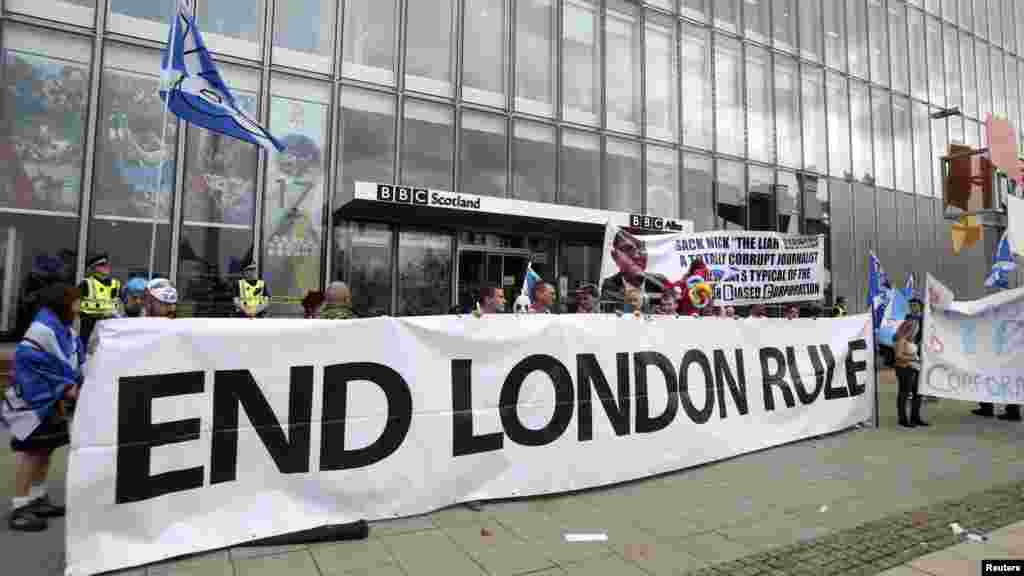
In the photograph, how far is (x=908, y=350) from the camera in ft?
28.5

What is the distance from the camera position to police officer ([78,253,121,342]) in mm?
8117

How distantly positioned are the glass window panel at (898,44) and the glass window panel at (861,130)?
2307 mm

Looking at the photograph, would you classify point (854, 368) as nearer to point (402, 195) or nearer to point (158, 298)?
point (402, 195)

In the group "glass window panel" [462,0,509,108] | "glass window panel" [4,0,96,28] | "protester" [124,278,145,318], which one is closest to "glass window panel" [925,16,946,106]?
"glass window panel" [462,0,509,108]

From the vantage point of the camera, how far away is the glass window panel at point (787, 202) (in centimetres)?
1961

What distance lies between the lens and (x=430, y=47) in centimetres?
1433

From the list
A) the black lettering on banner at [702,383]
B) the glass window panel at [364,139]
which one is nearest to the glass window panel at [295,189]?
the glass window panel at [364,139]

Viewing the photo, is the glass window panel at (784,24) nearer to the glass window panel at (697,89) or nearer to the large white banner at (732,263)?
the glass window panel at (697,89)

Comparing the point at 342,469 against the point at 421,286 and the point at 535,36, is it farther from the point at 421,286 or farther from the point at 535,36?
the point at 535,36

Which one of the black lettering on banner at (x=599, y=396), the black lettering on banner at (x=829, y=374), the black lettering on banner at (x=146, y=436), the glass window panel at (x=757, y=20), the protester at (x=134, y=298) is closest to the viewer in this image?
the black lettering on banner at (x=146, y=436)

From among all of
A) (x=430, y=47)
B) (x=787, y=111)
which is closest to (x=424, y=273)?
(x=430, y=47)

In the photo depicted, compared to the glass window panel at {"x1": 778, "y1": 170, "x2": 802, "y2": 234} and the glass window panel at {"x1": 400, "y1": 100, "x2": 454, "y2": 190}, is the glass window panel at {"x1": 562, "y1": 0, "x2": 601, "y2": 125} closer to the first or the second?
the glass window panel at {"x1": 400, "y1": 100, "x2": 454, "y2": 190}

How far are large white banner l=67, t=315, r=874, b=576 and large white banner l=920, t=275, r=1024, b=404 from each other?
12.2 ft

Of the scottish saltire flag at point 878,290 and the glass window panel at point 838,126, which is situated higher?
the glass window panel at point 838,126
